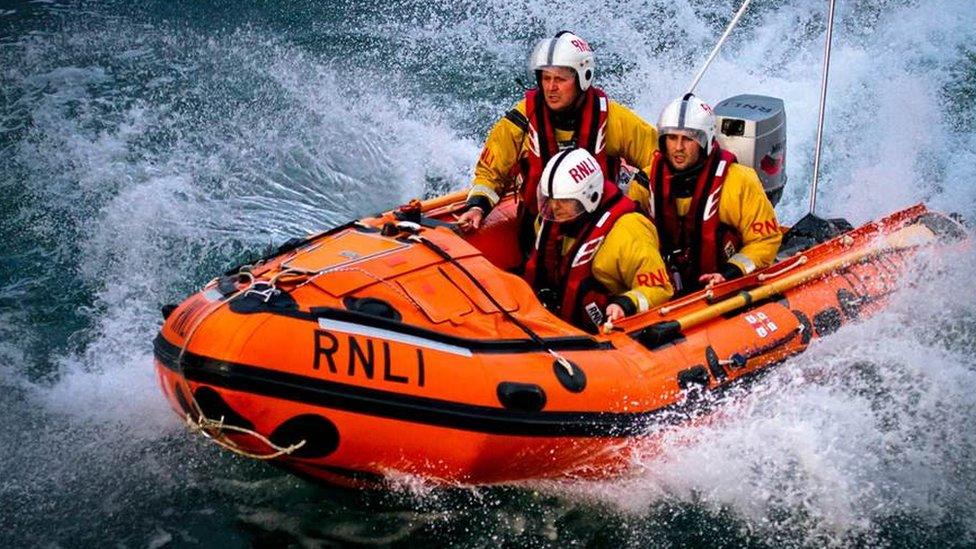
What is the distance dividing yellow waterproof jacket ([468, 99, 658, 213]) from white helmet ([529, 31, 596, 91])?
319 mm

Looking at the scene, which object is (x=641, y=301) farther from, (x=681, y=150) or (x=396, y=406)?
(x=396, y=406)

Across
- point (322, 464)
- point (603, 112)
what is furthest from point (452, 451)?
point (603, 112)

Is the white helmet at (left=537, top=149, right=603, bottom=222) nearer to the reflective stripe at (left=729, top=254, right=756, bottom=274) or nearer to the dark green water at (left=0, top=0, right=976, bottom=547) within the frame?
the reflective stripe at (left=729, top=254, right=756, bottom=274)

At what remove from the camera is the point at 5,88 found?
827cm

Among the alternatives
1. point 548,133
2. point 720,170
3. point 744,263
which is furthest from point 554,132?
point 744,263

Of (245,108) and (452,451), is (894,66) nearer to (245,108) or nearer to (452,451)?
(245,108)

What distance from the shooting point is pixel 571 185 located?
505 centimetres

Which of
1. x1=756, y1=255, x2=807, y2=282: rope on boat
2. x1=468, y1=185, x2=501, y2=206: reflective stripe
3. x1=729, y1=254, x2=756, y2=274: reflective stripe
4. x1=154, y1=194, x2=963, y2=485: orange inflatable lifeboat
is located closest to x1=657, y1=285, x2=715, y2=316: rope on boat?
x1=154, y1=194, x2=963, y2=485: orange inflatable lifeboat

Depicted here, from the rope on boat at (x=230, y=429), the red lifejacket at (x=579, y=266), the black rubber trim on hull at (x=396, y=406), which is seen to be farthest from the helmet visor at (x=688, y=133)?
the rope on boat at (x=230, y=429)

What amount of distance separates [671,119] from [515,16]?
499 centimetres

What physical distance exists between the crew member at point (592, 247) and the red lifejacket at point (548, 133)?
0.69 m

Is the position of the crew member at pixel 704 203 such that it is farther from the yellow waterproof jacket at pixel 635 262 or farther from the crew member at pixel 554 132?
the crew member at pixel 554 132

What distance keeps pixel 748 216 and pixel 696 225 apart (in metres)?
0.23

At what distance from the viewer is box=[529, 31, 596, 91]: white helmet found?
19.0 feet
